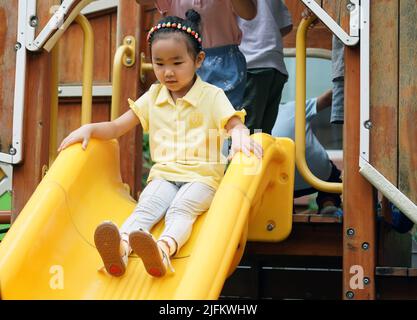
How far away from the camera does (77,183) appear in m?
3.96

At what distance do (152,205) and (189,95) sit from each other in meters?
0.54

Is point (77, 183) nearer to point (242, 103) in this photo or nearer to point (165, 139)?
point (165, 139)

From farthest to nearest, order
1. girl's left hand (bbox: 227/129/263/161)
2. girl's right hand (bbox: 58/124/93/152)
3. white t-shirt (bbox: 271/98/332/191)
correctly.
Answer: white t-shirt (bbox: 271/98/332/191) < girl's right hand (bbox: 58/124/93/152) < girl's left hand (bbox: 227/129/263/161)

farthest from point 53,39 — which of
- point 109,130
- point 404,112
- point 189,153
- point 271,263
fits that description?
point 271,263

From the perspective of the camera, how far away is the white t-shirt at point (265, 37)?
4.93m

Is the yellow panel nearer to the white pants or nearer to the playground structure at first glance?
the playground structure

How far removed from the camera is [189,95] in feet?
13.4

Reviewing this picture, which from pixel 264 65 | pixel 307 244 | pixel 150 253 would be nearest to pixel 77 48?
pixel 264 65

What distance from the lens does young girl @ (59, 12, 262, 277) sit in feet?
12.7

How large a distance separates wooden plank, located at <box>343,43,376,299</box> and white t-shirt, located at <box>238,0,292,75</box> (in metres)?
1.08

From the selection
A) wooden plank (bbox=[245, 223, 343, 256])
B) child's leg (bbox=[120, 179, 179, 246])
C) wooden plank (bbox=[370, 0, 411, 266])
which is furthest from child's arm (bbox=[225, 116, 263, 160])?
wooden plank (bbox=[245, 223, 343, 256])

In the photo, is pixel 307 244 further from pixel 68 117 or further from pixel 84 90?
pixel 68 117

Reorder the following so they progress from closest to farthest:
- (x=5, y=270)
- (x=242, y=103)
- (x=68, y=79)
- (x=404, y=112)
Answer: (x=5, y=270)
(x=404, y=112)
(x=242, y=103)
(x=68, y=79)

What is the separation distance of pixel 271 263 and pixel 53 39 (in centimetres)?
A: 209
